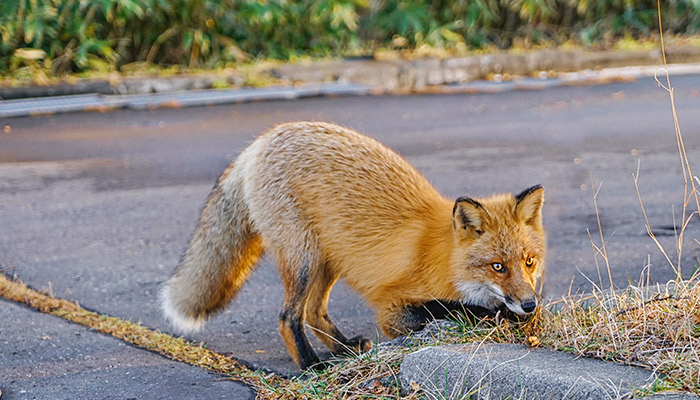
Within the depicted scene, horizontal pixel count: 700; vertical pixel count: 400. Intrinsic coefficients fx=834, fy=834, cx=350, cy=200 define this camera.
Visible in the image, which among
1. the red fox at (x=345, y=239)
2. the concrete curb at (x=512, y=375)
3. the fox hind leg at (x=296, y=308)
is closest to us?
the concrete curb at (x=512, y=375)

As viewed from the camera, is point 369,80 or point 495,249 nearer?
point 495,249

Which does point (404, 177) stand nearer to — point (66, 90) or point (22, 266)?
point (22, 266)

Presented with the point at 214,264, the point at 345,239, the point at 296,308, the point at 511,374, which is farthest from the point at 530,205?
the point at 214,264

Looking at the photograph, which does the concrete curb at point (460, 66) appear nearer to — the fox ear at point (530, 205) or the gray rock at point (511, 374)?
the fox ear at point (530, 205)

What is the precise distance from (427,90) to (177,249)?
6713 millimetres

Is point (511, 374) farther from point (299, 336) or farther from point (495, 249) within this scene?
point (299, 336)

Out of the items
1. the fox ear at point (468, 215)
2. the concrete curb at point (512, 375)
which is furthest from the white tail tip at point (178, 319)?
the fox ear at point (468, 215)

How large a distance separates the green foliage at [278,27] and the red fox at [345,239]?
Answer: 7.58 m

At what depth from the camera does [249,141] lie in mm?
7523

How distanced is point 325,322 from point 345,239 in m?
0.52

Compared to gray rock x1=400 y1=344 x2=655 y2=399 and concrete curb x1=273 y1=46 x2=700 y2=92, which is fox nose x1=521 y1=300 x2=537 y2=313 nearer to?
gray rock x1=400 y1=344 x2=655 y2=399

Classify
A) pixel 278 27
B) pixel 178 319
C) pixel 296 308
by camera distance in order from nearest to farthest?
1. pixel 296 308
2. pixel 178 319
3. pixel 278 27

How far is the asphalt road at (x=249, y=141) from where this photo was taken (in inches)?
197

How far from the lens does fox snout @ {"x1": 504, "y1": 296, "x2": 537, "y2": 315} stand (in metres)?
3.52
